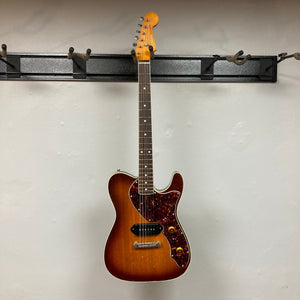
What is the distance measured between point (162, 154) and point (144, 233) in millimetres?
404

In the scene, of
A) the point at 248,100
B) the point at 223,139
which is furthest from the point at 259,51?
the point at 223,139

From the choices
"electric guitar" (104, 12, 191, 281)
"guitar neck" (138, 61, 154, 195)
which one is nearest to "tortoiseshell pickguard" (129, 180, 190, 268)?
"electric guitar" (104, 12, 191, 281)

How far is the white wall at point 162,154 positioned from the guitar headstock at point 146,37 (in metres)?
0.22

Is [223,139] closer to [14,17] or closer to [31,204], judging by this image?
[31,204]

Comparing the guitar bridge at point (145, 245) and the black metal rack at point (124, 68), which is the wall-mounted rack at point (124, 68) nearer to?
the black metal rack at point (124, 68)

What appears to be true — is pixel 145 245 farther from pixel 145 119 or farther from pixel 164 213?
pixel 145 119

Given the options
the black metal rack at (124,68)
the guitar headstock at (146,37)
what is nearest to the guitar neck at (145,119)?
the guitar headstock at (146,37)

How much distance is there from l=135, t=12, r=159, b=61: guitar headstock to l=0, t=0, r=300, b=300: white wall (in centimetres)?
22

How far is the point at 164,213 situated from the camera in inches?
40.6

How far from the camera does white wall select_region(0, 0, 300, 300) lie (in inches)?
49.3

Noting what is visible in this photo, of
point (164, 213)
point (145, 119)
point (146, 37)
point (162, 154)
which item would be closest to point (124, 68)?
point (146, 37)

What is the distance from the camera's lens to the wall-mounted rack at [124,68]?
1.22 m

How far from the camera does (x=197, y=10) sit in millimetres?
1280

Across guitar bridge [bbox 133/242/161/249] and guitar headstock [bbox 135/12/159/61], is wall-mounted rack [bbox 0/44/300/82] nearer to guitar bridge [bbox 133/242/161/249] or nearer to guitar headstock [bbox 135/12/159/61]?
guitar headstock [bbox 135/12/159/61]
